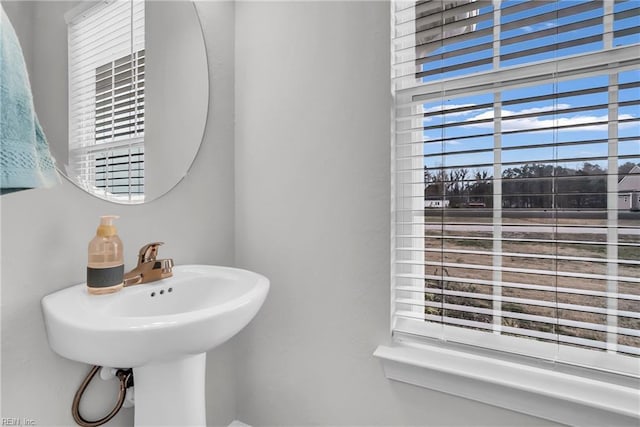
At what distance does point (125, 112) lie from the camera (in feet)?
3.35

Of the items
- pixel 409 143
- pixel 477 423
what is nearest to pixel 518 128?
pixel 409 143

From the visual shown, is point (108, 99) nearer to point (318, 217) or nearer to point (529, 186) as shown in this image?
point (318, 217)

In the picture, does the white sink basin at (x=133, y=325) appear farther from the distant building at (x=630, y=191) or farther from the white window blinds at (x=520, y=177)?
the distant building at (x=630, y=191)

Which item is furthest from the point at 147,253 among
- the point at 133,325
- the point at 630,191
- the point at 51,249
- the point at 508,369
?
the point at 630,191

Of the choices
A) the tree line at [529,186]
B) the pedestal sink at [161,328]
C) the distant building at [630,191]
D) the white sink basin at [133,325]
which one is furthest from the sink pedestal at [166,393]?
the distant building at [630,191]

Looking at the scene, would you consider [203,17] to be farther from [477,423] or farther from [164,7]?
[477,423]

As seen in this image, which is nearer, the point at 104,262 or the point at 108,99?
the point at 104,262

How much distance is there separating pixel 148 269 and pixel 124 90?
21.5 inches

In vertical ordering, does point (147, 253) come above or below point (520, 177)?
below

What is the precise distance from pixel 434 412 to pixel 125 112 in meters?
1.28

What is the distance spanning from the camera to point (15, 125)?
0.56 m

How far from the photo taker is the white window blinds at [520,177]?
31.7 inches

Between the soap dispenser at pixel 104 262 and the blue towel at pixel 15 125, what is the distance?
0.25 m

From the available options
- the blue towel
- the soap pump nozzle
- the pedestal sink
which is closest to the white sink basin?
the pedestal sink
